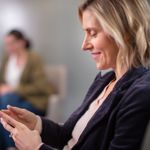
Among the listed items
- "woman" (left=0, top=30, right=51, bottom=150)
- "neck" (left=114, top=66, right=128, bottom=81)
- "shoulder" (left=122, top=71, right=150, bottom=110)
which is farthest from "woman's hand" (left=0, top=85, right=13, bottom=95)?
"shoulder" (left=122, top=71, right=150, bottom=110)

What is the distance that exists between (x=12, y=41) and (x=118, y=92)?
238cm

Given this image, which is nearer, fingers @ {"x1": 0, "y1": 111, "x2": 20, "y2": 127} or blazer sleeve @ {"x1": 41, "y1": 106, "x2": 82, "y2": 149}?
fingers @ {"x1": 0, "y1": 111, "x2": 20, "y2": 127}

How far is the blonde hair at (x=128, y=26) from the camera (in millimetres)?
1349

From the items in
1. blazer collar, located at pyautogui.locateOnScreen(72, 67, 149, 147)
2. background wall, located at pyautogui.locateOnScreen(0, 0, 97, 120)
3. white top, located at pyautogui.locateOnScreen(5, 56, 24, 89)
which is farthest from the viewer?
background wall, located at pyautogui.locateOnScreen(0, 0, 97, 120)

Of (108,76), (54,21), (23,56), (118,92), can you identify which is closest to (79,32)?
(54,21)

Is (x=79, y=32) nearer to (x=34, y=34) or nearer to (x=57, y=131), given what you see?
(x=34, y=34)

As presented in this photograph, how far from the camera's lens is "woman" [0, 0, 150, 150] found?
1.25 meters

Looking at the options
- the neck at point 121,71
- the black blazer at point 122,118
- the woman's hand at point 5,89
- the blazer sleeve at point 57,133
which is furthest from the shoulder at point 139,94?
the woman's hand at point 5,89

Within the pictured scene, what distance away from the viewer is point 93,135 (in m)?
1.35

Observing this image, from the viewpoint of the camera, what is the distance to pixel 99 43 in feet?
4.66

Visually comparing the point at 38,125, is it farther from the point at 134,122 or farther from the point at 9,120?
the point at 134,122

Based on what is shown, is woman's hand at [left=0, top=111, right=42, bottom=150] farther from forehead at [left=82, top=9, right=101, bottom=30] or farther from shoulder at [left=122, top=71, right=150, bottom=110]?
forehead at [left=82, top=9, right=101, bottom=30]

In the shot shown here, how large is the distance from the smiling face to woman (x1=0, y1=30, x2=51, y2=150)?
74.5 inches

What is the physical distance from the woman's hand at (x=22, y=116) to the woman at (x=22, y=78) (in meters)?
1.68
